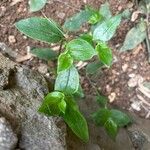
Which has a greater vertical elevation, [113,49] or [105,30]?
[105,30]

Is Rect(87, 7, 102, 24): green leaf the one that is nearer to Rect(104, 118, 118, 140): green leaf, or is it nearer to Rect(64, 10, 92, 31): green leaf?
Rect(64, 10, 92, 31): green leaf

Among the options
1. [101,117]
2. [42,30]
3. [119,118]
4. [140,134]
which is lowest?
[140,134]

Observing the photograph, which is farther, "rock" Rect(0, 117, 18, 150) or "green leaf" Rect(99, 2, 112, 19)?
"green leaf" Rect(99, 2, 112, 19)

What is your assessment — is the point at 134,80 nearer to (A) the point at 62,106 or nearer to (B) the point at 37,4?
(B) the point at 37,4

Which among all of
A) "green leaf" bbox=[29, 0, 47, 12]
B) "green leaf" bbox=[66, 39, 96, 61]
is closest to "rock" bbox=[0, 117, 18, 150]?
"green leaf" bbox=[66, 39, 96, 61]

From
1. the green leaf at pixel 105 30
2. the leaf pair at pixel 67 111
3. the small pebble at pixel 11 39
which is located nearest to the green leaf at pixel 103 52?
the green leaf at pixel 105 30

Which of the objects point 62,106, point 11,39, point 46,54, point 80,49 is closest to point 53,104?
point 62,106

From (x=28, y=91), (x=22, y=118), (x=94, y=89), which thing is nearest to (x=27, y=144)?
(x=22, y=118)
